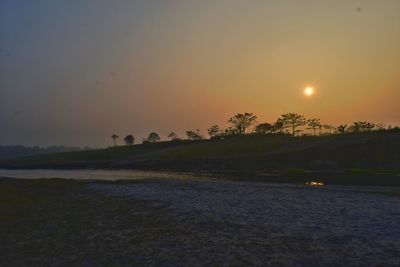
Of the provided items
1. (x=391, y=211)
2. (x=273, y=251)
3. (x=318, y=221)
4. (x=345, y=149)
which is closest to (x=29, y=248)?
(x=273, y=251)

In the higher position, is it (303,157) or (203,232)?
(303,157)

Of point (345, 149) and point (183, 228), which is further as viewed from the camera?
point (345, 149)

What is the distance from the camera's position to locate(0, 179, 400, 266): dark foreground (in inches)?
707

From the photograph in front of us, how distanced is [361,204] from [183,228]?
16682mm

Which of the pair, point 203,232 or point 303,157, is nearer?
point 203,232

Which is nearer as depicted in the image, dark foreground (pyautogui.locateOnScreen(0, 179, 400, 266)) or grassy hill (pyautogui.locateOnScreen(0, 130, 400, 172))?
dark foreground (pyautogui.locateOnScreen(0, 179, 400, 266))

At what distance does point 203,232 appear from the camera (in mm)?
23609

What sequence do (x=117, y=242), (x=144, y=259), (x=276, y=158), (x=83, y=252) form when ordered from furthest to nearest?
(x=276, y=158)
(x=117, y=242)
(x=83, y=252)
(x=144, y=259)

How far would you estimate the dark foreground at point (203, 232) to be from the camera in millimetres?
17953

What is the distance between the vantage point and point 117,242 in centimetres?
2111

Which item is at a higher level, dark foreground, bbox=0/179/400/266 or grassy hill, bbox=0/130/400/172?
grassy hill, bbox=0/130/400/172

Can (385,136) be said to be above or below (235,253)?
above

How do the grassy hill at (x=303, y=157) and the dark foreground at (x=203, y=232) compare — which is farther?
the grassy hill at (x=303, y=157)

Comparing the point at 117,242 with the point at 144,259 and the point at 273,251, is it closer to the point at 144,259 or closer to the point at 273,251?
the point at 144,259
